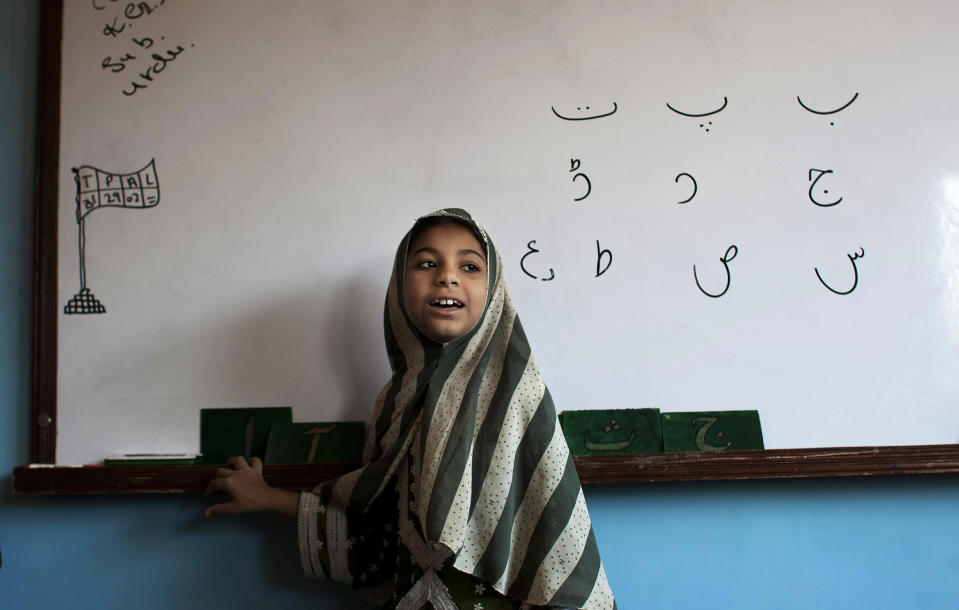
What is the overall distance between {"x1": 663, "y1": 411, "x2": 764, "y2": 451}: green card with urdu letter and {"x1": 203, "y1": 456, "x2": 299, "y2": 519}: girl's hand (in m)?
0.61

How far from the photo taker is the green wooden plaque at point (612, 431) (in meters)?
1.11

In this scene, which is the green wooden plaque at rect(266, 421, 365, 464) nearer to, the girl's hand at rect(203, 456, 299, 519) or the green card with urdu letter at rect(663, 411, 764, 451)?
the girl's hand at rect(203, 456, 299, 519)

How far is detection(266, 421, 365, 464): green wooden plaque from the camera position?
3.58ft

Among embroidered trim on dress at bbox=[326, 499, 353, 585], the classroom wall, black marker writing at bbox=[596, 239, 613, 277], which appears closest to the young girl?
embroidered trim on dress at bbox=[326, 499, 353, 585]

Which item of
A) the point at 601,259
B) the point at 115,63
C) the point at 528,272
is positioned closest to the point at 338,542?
the point at 528,272

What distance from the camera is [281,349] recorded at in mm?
1146

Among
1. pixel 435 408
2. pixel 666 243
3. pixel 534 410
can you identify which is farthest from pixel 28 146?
pixel 666 243

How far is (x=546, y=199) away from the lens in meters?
1.18

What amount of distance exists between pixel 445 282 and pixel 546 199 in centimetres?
34

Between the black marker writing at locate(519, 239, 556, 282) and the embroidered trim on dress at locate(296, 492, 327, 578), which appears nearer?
the embroidered trim on dress at locate(296, 492, 327, 578)

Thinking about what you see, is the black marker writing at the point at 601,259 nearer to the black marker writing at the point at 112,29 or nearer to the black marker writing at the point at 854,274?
the black marker writing at the point at 854,274

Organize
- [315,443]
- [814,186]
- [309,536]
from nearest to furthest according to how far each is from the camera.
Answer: [309,536] < [315,443] < [814,186]

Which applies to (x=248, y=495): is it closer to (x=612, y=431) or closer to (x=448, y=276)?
(x=448, y=276)

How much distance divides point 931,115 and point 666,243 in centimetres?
56
